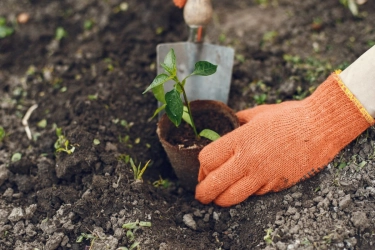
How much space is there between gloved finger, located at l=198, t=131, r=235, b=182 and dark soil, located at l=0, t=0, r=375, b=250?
213 millimetres

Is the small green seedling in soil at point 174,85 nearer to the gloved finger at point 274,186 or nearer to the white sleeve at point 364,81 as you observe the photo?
the gloved finger at point 274,186

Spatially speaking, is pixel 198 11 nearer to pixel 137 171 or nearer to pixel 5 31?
pixel 137 171

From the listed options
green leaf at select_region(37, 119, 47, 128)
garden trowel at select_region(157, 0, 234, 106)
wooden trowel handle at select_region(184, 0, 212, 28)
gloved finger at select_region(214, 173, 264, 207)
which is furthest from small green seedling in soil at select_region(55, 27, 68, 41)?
gloved finger at select_region(214, 173, 264, 207)

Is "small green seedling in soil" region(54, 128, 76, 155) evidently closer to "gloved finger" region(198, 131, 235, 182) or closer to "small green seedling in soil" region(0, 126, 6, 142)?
"small green seedling in soil" region(0, 126, 6, 142)

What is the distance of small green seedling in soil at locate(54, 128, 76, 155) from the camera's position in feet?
6.51

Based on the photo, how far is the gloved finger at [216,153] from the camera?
1.83 meters

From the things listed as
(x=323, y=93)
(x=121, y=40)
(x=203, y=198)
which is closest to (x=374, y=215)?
(x=323, y=93)

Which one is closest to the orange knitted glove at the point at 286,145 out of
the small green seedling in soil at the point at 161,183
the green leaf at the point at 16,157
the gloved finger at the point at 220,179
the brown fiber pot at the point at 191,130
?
the gloved finger at the point at 220,179

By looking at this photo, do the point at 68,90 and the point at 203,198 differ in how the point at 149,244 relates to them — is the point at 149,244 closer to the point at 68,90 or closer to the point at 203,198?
the point at 203,198

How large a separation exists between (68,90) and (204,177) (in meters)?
0.91

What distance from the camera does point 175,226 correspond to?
1.88m

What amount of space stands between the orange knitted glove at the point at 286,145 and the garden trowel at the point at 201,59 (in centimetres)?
48

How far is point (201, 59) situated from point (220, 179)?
0.70 meters

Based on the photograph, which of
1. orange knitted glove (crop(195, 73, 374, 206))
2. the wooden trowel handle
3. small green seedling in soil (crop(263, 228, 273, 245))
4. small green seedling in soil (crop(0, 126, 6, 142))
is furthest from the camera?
small green seedling in soil (crop(0, 126, 6, 142))
